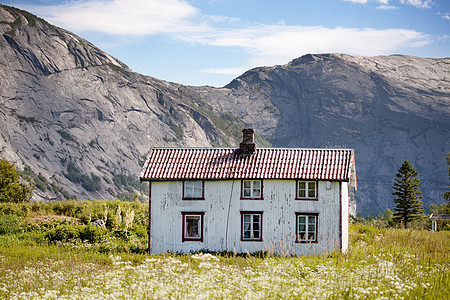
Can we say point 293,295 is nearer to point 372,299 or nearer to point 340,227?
point 372,299

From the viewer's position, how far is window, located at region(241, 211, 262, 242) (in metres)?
31.5

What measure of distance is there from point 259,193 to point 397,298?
21021 millimetres

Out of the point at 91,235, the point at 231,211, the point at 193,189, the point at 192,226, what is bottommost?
the point at 91,235

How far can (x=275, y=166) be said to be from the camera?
32.2 m

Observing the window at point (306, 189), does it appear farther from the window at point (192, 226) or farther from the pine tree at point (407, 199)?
the pine tree at point (407, 199)

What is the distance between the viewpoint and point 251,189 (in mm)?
31969

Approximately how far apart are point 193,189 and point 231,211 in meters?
2.60

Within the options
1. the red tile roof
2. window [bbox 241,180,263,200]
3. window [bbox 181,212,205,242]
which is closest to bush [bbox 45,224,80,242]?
the red tile roof

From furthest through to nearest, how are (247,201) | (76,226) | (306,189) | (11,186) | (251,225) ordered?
(11,186), (76,226), (247,201), (251,225), (306,189)

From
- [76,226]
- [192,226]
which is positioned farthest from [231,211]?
[76,226]

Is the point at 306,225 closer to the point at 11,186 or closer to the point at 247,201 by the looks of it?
the point at 247,201

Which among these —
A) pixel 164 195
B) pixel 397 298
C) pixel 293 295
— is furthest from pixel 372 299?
pixel 164 195

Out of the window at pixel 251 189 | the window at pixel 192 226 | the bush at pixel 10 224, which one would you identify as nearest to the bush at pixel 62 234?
the bush at pixel 10 224

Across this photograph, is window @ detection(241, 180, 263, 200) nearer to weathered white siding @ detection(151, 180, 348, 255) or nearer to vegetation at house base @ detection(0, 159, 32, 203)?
weathered white siding @ detection(151, 180, 348, 255)
